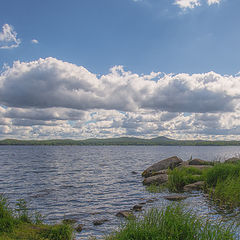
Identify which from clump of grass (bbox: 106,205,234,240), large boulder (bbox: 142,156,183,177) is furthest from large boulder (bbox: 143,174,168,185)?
clump of grass (bbox: 106,205,234,240)

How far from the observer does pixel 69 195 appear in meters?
22.1

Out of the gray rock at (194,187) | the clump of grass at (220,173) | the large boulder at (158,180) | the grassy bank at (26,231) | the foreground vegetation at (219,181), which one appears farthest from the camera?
the large boulder at (158,180)

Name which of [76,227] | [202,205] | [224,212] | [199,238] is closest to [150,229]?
[199,238]

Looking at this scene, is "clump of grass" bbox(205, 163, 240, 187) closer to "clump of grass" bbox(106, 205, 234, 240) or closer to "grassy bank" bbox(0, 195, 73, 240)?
"clump of grass" bbox(106, 205, 234, 240)

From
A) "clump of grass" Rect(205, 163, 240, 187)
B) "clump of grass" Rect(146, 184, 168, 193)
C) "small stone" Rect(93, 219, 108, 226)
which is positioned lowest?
"clump of grass" Rect(146, 184, 168, 193)

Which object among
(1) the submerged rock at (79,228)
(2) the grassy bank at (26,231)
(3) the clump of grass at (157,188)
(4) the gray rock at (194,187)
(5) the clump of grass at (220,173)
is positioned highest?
(5) the clump of grass at (220,173)

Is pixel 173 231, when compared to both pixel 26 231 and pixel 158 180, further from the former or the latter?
pixel 158 180

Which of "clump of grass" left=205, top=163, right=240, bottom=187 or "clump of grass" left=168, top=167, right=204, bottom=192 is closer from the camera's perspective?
"clump of grass" left=205, top=163, right=240, bottom=187

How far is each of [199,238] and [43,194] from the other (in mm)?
18650

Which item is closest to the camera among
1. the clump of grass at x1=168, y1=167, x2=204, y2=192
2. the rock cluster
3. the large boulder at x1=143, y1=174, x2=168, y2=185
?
the rock cluster

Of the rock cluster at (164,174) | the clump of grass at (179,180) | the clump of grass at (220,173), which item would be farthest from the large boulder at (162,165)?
the clump of grass at (220,173)

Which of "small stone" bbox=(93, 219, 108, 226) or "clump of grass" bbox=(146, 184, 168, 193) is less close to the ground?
"small stone" bbox=(93, 219, 108, 226)

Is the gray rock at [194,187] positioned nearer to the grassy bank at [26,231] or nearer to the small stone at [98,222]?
the small stone at [98,222]

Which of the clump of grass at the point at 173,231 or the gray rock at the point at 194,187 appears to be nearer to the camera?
the clump of grass at the point at 173,231
